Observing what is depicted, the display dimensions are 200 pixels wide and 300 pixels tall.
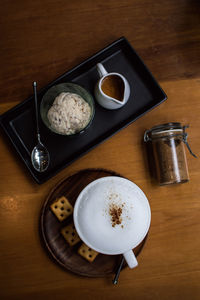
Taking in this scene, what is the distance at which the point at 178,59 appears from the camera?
3.38ft

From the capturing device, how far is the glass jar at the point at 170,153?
3.04 feet

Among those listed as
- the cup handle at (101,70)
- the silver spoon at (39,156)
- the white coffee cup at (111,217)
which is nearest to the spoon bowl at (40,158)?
the silver spoon at (39,156)

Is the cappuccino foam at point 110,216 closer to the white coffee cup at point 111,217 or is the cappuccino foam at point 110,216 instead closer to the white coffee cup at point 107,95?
the white coffee cup at point 111,217

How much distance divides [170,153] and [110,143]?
0.22 meters

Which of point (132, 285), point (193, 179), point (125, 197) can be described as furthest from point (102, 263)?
point (193, 179)

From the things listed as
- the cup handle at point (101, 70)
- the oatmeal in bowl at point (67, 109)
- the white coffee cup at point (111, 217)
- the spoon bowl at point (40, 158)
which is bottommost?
the white coffee cup at point (111, 217)

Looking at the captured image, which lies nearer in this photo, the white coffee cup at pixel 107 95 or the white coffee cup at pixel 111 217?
the white coffee cup at pixel 111 217

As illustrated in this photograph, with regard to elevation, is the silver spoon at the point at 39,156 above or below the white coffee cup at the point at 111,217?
above

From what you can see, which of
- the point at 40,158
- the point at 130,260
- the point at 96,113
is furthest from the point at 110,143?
the point at 130,260

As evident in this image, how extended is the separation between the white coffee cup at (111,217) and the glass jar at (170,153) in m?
0.17

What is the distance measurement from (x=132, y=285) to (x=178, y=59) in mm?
884

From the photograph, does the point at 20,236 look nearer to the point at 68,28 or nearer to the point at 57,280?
the point at 57,280

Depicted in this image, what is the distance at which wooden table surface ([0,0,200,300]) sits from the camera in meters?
0.95

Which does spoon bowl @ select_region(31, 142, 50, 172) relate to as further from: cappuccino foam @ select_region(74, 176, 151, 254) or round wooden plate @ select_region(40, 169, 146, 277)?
cappuccino foam @ select_region(74, 176, 151, 254)
